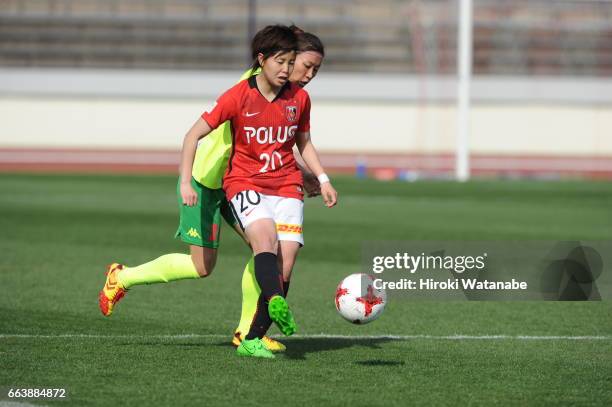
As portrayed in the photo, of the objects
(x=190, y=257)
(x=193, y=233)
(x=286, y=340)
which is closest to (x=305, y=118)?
(x=193, y=233)

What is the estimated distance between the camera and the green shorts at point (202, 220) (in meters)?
7.21

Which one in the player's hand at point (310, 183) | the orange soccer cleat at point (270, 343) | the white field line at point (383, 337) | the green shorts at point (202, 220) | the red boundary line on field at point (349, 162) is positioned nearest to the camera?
the orange soccer cleat at point (270, 343)

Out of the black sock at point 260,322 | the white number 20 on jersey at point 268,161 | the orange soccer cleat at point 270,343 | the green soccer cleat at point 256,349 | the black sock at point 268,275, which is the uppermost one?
the white number 20 on jersey at point 268,161

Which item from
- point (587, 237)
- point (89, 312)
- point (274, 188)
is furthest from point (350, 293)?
point (587, 237)

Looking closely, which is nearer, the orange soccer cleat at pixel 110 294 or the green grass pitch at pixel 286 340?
the green grass pitch at pixel 286 340

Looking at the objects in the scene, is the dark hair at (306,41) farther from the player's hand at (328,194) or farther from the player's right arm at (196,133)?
the player's hand at (328,194)

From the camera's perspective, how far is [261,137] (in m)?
6.89

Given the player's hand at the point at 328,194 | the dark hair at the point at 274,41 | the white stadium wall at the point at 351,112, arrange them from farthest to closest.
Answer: the white stadium wall at the point at 351,112, the player's hand at the point at 328,194, the dark hair at the point at 274,41

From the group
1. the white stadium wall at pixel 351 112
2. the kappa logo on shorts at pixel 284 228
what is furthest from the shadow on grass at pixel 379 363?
the white stadium wall at pixel 351 112

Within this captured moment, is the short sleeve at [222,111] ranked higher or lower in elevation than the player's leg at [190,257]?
higher

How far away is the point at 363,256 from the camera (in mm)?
14047

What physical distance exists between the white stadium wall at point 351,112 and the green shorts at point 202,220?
38.4 m

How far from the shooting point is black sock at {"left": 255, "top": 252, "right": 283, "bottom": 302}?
6555mm

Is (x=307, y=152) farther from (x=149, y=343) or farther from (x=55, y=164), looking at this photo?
(x=55, y=164)
